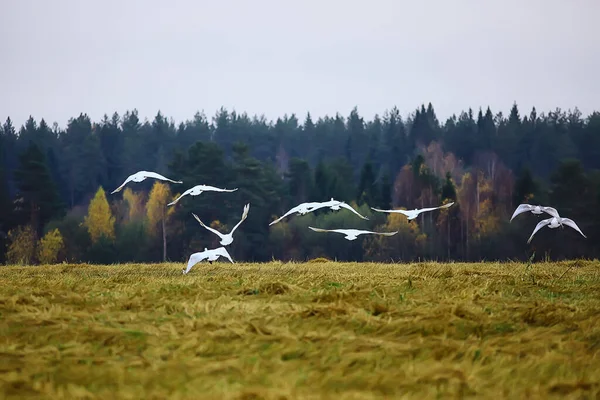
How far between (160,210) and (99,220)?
5.76m

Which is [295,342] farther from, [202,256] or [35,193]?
[35,193]

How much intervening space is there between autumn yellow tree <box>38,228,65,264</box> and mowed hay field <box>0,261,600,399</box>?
59.1 metres

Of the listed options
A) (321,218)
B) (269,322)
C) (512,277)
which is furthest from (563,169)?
(269,322)

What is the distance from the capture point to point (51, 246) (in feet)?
223

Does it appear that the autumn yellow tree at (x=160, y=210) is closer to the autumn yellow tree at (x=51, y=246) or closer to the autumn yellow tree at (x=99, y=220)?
the autumn yellow tree at (x=99, y=220)

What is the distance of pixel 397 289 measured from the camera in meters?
10.4

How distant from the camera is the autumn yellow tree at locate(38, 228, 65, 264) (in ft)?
219

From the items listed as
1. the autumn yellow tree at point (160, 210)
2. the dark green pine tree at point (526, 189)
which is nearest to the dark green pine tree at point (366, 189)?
the dark green pine tree at point (526, 189)

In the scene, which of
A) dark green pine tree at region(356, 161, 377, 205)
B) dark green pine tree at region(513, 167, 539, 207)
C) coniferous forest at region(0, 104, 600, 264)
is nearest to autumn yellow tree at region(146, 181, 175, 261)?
coniferous forest at region(0, 104, 600, 264)

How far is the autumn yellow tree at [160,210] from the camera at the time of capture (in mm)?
71850

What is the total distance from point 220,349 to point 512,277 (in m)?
7.18

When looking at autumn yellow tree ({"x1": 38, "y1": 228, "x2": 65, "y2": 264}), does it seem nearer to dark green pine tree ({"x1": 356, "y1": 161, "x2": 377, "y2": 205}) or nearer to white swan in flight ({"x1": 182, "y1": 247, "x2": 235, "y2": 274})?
dark green pine tree ({"x1": 356, "y1": 161, "x2": 377, "y2": 205})

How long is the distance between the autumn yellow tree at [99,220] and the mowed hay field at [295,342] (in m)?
67.4

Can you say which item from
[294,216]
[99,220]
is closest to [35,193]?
[99,220]
